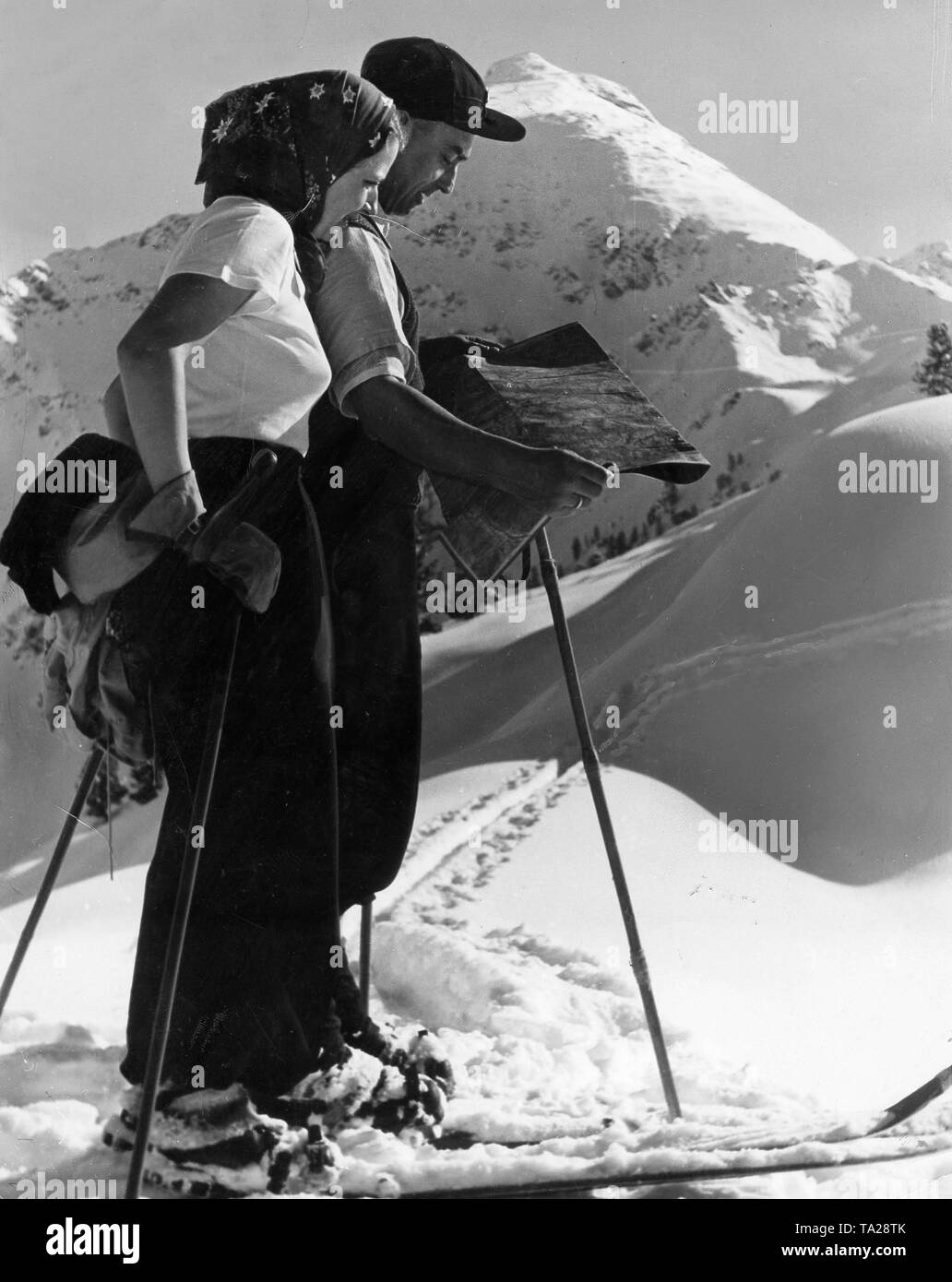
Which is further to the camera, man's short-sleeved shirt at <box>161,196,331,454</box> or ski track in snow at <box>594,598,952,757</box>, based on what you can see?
ski track in snow at <box>594,598,952,757</box>

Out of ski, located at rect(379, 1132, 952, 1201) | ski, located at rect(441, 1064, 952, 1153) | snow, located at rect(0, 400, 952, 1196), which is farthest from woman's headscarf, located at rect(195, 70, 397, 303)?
ski, located at rect(379, 1132, 952, 1201)

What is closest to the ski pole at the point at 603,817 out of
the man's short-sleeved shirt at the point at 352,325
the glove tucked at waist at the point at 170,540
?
the man's short-sleeved shirt at the point at 352,325

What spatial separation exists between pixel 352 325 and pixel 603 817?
1311 millimetres

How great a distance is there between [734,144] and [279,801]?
2.01m

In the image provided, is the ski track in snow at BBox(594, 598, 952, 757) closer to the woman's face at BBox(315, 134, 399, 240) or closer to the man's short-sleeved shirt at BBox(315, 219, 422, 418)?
the man's short-sleeved shirt at BBox(315, 219, 422, 418)

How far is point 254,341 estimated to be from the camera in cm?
362

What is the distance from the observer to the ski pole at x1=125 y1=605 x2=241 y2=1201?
3604 mm

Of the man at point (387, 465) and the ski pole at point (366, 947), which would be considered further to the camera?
the ski pole at point (366, 947)

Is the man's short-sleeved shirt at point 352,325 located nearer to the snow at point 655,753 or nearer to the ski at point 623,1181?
the snow at point 655,753

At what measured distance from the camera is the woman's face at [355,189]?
3.68m

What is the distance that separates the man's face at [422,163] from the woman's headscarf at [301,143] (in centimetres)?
10

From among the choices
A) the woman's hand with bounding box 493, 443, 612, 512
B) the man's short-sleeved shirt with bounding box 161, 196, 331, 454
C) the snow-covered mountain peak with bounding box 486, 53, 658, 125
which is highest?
the snow-covered mountain peak with bounding box 486, 53, 658, 125

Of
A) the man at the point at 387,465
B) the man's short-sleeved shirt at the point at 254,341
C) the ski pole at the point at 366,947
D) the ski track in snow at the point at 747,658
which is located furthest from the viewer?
the ski track in snow at the point at 747,658
